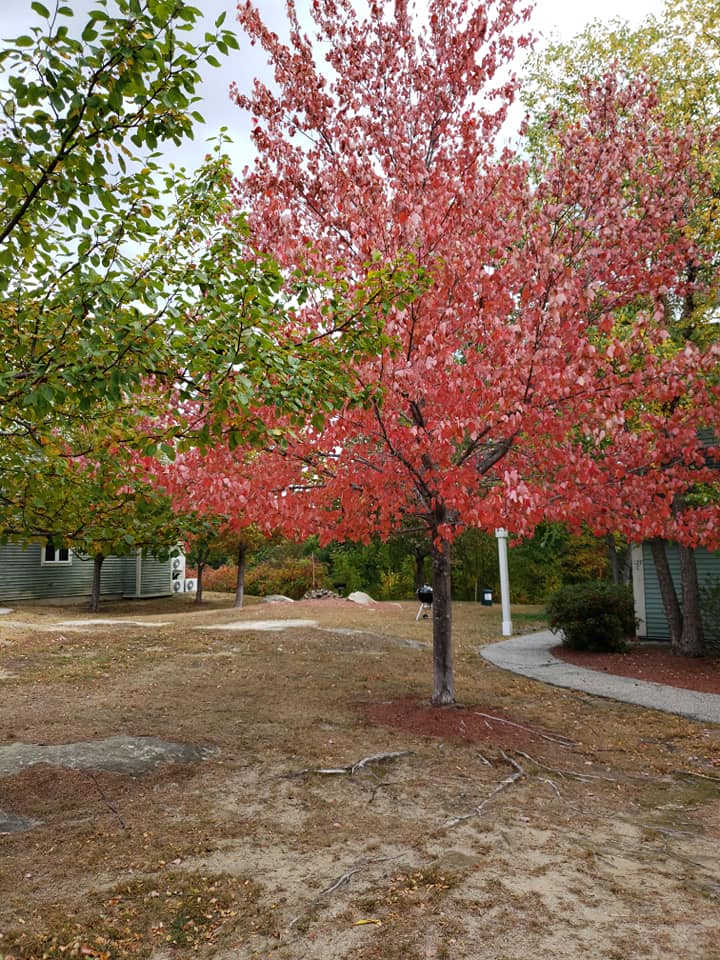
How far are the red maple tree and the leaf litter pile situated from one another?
2.00m

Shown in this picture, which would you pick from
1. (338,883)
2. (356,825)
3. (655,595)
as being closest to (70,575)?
(655,595)

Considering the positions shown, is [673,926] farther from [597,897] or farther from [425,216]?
[425,216]

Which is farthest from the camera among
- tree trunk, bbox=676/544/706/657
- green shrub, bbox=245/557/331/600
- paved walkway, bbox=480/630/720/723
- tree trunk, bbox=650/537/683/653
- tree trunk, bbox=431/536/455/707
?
green shrub, bbox=245/557/331/600

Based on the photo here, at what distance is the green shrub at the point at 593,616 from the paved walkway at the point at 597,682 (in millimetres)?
782

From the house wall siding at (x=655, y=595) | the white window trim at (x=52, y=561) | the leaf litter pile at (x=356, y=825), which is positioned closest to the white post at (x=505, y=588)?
the house wall siding at (x=655, y=595)

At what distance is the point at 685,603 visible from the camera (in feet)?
43.5

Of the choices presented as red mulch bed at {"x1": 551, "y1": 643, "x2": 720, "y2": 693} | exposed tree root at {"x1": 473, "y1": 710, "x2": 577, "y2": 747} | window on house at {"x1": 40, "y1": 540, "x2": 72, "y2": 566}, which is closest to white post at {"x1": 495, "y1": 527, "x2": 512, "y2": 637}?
red mulch bed at {"x1": 551, "y1": 643, "x2": 720, "y2": 693}

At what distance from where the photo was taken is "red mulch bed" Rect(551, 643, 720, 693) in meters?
11.1

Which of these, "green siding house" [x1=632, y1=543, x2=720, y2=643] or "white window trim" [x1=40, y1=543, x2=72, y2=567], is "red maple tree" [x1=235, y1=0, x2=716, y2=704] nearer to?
"green siding house" [x1=632, y1=543, x2=720, y2=643]

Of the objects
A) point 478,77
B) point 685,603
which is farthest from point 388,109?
point 685,603

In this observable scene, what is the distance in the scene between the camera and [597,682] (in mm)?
11188

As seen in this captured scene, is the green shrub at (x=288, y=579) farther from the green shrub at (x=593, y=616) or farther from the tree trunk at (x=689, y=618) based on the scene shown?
the tree trunk at (x=689, y=618)

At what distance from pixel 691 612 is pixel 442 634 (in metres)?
7.02

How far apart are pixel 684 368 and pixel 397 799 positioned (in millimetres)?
5894
